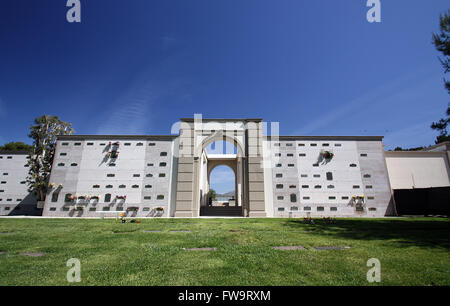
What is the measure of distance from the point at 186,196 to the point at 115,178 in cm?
826

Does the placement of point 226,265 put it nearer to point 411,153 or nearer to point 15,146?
point 411,153

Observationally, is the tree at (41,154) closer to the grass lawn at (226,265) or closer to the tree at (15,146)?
the tree at (15,146)

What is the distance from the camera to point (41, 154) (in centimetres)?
2420

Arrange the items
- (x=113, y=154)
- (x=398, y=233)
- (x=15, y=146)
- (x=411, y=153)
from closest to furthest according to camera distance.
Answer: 1. (x=398, y=233)
2. (x=113, y=154)
3. (x=411, y=153)
4. (x=15, y=146)

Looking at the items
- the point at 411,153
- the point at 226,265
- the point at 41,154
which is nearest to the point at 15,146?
the point at 41,154

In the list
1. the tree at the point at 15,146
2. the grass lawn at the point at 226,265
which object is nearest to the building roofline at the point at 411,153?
the grass lawn at the point at 226,265

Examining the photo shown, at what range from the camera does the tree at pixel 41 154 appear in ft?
76.1

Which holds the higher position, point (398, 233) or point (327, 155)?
point (327, 155)

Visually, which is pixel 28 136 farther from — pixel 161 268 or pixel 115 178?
pixel 161 268

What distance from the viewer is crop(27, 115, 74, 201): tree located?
23.2 m

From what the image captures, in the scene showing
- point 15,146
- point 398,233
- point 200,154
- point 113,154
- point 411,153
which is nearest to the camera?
point 398,233

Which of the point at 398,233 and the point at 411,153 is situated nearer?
the point at 398,233

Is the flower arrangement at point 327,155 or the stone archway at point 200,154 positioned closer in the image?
the stone archway at point 200,154

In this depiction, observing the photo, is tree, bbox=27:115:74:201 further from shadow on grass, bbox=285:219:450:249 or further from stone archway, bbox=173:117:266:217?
shadow on grass, bbox=285:219:450:249
